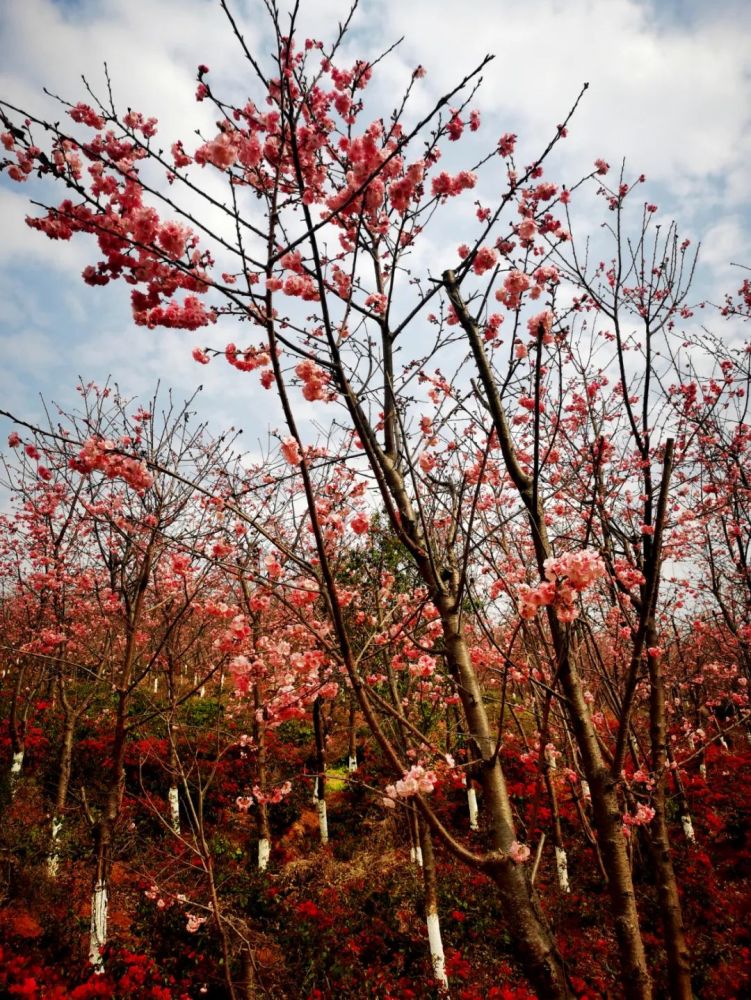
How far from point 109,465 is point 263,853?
10.5 meters

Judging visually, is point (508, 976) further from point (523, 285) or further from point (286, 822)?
point (523, 285)

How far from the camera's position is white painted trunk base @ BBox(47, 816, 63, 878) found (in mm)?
8802

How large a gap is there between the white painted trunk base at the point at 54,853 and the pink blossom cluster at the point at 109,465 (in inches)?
383

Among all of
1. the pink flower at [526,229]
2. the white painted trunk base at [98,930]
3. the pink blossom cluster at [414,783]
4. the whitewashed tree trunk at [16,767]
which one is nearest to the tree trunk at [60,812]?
the whitewashed tree trunk at [16,767]

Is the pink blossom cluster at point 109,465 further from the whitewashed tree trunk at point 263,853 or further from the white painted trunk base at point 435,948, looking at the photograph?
the whitewashed tree trunk at point 263,853

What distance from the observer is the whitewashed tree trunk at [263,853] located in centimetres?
1012

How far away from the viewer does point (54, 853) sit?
8945 mm

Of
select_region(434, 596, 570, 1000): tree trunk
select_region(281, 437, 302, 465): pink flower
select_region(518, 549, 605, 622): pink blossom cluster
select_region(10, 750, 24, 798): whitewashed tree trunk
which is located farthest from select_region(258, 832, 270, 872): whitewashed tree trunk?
select_region(518, 549, 605, 622): pink blossom cluster

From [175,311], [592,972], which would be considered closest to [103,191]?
[175,311]

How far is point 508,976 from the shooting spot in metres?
7.60

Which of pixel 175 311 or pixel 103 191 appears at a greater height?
Result: pixel 103 191

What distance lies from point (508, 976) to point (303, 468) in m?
9.77

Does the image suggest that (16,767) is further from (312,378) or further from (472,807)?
(312,378)

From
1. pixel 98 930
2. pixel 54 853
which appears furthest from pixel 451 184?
pixel 54 853
